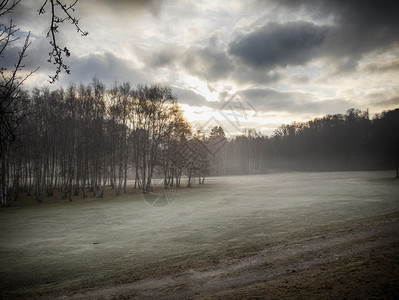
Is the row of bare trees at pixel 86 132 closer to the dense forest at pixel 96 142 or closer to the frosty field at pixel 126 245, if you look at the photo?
the dense forest at pixel 96 142

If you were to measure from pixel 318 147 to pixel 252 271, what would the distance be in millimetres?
137487

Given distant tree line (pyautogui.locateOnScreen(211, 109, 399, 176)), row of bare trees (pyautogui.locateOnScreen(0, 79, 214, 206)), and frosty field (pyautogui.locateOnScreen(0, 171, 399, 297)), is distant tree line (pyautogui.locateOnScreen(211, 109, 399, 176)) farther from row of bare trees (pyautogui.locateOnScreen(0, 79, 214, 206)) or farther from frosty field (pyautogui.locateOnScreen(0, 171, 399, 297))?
frosty field (pyautogui.locateOnScreen(0, 171, 399, 297))

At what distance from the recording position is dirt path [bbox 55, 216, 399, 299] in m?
6.55

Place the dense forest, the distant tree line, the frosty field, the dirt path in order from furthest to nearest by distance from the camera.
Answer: the distant tree line
the dense forest
the frosty field
the dirt path

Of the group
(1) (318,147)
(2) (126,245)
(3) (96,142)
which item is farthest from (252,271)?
(1) (318,147)

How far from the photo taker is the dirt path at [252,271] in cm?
655

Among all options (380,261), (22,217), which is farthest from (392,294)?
(22,217)

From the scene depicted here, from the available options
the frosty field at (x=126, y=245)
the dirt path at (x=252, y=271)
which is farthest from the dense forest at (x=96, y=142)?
the dirt path at (x=252, y=271)

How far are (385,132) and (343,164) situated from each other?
22.5m

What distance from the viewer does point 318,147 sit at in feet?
422

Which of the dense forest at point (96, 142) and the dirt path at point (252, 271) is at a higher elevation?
the dense forest at point (96, 142)

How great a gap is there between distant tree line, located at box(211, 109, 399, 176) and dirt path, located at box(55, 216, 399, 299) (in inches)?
3829

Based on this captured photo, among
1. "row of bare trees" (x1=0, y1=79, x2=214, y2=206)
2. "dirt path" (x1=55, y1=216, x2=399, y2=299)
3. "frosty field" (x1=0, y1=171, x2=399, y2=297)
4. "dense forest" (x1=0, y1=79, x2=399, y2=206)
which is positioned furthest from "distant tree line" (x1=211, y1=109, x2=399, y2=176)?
"dirt path" (x1=55, y1=216, x2=399, y2=299)

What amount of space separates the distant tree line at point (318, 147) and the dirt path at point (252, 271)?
97265mm
